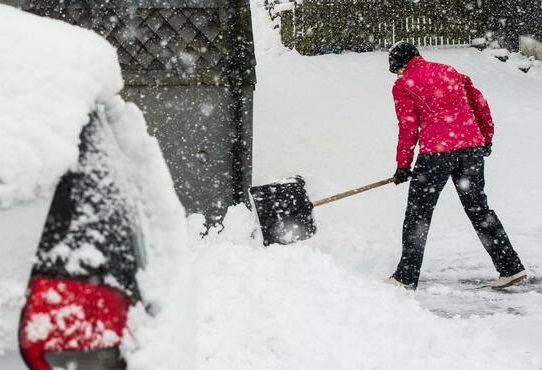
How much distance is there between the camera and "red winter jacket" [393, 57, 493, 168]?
5.32m

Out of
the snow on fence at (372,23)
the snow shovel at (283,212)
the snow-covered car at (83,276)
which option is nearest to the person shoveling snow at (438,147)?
the snow shovel at (283,212)

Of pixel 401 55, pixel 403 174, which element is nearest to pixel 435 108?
pixel 401 55

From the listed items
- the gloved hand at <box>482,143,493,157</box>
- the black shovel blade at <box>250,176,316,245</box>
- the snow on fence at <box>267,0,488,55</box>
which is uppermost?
the gloved hand at <box>482,143,493,157</box>

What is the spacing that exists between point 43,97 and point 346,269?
4.78 metres

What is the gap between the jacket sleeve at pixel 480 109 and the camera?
5.56m

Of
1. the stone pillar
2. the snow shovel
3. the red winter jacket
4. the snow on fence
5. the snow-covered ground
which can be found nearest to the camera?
the snow-covered ground

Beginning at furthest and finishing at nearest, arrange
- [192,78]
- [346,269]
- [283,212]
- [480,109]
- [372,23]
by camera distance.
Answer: [372,23]
[192,78]
[346,269]
[283,212]
[480,109]

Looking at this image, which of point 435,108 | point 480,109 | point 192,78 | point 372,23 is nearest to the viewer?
point 435,108

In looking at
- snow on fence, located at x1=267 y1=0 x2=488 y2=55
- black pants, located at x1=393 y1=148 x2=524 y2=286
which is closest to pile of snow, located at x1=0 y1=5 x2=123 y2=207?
black pants, located at x1=393 y1=148 x2=524 y2=286

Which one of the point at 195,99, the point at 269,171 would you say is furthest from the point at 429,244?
the point at 195,99

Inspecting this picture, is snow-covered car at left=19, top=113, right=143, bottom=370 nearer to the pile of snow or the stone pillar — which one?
the pile of snow

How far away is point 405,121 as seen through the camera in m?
5.45

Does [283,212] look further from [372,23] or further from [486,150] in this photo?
[372,23]

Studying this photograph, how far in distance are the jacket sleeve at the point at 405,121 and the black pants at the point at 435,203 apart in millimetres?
127
